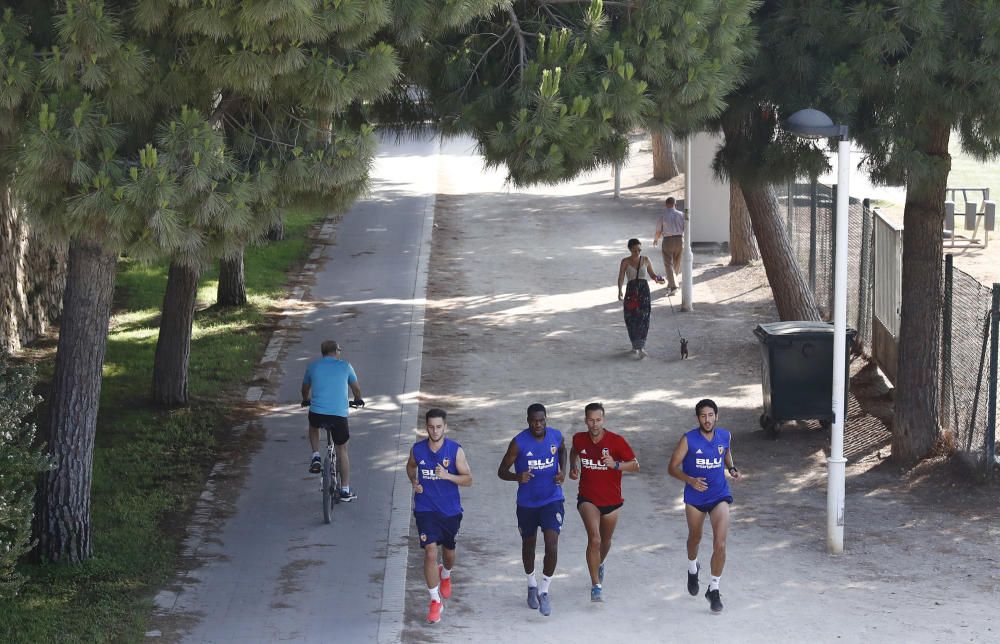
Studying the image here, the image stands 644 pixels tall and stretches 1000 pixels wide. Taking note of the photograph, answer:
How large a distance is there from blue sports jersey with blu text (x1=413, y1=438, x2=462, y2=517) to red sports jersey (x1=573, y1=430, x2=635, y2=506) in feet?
3.09

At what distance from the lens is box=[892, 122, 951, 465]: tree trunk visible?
12047 mm

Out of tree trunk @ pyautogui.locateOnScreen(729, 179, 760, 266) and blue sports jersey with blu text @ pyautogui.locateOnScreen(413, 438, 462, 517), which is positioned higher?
tree trunk @ pyautogui.locateOnScreen(729, 179, 760, 266)

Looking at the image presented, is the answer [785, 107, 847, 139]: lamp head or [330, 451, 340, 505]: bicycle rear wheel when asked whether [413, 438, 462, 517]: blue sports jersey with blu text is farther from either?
[785, 107, 847, 139]: lamp head

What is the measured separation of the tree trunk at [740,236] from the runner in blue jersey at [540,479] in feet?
45.4

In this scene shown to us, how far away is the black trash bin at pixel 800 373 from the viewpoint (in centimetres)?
1322

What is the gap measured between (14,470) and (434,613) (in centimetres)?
305

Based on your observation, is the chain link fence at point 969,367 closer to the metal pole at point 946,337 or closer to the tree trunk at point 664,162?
the metal pole at point 946,337

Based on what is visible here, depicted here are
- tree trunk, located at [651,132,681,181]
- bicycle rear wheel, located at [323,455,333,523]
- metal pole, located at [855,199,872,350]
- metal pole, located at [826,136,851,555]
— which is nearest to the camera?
metal pole, located at [826,136,851,555]

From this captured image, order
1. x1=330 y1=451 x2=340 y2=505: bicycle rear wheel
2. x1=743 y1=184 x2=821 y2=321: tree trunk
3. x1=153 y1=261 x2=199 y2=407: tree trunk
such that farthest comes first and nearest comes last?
x1=743 y1=184 x2=821 y2=321: tree trunk
x1=153 y1=261 x2=199 y2=407: tree trunk
x1=330 y1=451 x2=340 y2=505: bicycle rear wheel

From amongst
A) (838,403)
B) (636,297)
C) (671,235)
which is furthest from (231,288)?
(838,403)

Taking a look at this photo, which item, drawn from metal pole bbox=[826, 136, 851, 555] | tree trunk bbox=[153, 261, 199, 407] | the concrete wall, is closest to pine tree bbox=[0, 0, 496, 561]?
metal pole bbox=[826, 136, 851, 555]

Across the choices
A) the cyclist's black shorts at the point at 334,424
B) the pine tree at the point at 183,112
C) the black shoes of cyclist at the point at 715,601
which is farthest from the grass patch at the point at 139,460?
the black shoes of cyclist at the point at 715,601

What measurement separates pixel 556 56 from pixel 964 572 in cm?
512

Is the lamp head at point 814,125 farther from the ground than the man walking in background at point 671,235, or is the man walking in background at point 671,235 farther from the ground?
the lamp head at point 814,125
